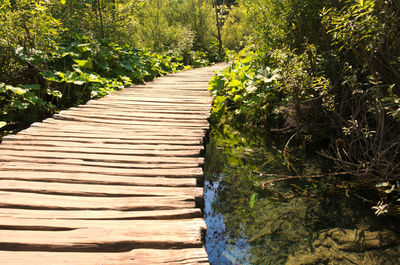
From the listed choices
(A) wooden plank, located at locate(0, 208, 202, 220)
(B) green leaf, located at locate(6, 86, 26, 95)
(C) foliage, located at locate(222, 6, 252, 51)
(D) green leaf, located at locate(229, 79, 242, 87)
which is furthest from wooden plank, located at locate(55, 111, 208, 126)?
(C) foliage, located at locate(222, 6, 252, 51)

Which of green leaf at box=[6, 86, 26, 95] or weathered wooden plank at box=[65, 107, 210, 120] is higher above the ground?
green leaf at box=[6, 86, 26, 95]

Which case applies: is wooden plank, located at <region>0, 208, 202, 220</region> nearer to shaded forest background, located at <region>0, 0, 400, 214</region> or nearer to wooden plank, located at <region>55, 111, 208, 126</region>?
shaded forest background, located at <region>0, 0, 400, 214</region>

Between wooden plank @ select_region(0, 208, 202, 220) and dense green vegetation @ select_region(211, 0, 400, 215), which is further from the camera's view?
dense green vegetation @ select_region(211, 0, 400, 215)

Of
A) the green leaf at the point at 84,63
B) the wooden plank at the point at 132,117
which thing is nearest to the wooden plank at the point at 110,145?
the wooden plank at the point at 132,117

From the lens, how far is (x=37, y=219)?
2.07 metres

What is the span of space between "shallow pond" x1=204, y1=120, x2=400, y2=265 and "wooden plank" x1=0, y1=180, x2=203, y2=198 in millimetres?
870

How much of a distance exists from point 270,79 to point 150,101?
2477 millimetres

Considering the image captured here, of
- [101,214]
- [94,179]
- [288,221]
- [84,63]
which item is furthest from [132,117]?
[288,221]

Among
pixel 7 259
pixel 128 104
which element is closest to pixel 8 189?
pixel 7 259

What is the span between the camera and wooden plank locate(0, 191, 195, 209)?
2244 mm

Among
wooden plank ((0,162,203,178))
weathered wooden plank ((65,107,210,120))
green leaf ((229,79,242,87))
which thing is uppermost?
green leaf ((229,79,242,87))

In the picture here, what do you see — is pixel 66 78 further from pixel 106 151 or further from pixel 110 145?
pixel 106 151

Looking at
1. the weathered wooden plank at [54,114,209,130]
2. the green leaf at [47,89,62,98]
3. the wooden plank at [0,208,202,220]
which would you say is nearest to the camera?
the wooden plank at [0,208,202,220]

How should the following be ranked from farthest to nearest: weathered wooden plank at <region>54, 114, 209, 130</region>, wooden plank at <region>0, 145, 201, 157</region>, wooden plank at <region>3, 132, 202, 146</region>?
weathered wooden plank at <region>54, 114, 209, 130</region>, wooden plank at <region>3, 132, 202, 146</region>, wooden plank at <region>0, 145, 201, 157</region>
